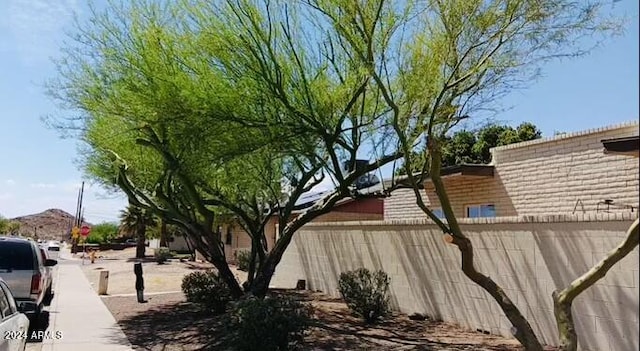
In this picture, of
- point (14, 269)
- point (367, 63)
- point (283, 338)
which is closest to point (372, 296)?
point (283, 338)

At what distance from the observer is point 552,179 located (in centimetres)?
1312

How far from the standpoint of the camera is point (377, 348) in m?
9.38

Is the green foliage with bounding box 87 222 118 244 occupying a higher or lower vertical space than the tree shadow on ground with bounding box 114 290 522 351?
higher

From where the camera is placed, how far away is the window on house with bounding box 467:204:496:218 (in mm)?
15139

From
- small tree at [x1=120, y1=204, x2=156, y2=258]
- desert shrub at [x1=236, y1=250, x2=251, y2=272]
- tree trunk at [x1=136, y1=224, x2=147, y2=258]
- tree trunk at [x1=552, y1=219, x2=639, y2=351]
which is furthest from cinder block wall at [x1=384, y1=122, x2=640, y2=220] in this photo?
tree trunk at [x1=136, y1=224, x2=147, y2=258]

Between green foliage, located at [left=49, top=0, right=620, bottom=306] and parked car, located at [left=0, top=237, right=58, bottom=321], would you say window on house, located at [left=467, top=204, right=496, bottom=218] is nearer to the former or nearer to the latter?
green foliage, located at [left=49, top=0, right=620, bottom=306]

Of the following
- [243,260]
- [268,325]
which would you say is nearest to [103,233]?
[243,260]

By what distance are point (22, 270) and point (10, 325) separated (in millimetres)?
6290

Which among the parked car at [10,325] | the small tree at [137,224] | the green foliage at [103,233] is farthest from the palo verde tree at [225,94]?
the green foliage at [103,233]

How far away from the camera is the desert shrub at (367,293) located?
1184 centimetres

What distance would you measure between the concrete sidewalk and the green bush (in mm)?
2698

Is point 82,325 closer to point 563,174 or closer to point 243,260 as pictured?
point 563,174

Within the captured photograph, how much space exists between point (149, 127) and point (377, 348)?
597 cm

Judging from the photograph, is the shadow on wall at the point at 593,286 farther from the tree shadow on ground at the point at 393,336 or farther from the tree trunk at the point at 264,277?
the tree trunk at the point at 264,277
